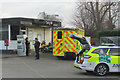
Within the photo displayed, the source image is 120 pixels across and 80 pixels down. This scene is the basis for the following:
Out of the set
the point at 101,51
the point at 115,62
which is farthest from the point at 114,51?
the point at 101,51

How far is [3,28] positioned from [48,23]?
5.47 m

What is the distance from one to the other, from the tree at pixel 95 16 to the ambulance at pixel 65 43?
23.2 meters

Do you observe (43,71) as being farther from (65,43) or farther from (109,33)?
(109,33)

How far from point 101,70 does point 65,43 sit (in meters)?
6.89

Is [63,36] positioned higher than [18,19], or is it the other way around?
[18,19]

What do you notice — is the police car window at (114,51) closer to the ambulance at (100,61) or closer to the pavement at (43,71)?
the ambulance at (100,61)

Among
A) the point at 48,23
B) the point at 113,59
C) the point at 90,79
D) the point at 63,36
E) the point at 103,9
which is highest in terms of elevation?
the point at 103,9

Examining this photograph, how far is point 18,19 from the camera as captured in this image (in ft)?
70.0

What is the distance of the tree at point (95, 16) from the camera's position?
38.8 metres

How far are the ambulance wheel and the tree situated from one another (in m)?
29.5

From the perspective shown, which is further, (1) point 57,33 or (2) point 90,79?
(1) point 57,33

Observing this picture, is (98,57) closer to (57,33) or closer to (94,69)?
(94,69)

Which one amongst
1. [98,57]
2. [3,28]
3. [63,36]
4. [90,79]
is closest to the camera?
[90,79]

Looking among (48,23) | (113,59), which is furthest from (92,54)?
(48,23)
